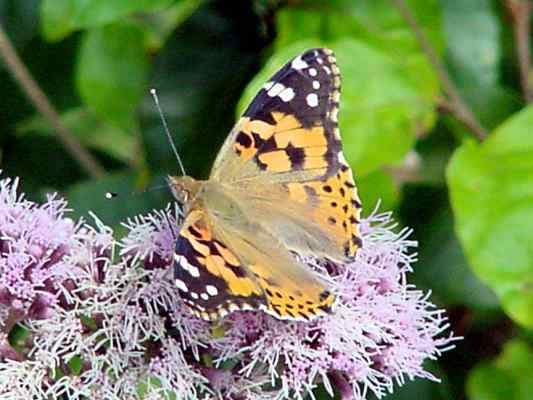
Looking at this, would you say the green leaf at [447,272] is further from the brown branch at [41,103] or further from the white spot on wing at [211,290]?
the white spot on wing at [211,290]

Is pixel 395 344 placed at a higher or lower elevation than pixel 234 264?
lower

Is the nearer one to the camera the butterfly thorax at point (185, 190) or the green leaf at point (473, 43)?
the butterfly thorax at point (185, 190)

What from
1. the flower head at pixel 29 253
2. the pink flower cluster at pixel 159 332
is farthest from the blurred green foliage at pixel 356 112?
the flower head at pixel 29 253

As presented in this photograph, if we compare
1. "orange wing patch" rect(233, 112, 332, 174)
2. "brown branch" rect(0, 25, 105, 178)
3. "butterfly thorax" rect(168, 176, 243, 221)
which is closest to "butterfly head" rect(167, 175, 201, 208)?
"butterfly thorax" rect(168, 176, 243, 221)

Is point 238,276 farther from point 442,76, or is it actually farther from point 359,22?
point 359,22

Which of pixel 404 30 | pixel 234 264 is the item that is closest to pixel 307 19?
pixel 404 30

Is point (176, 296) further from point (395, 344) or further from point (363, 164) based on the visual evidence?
point (363, 164)
